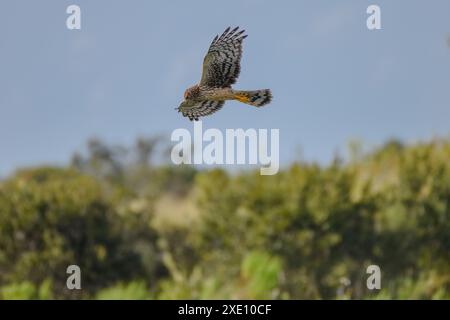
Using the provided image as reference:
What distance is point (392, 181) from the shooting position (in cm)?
2798

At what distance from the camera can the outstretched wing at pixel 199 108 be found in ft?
20.5

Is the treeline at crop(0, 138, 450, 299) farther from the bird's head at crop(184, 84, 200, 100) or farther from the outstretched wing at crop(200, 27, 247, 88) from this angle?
the bird's head at crop(184, 84, 200, 100)

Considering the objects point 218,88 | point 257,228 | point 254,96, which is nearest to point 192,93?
point 218,88

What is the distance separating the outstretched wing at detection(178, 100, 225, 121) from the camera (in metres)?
6.23

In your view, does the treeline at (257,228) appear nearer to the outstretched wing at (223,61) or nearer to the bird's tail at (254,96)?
the outstretched wing at (223,61)

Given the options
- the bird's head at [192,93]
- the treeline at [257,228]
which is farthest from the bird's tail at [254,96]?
the treeline at [257,228]

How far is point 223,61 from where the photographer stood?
691cm

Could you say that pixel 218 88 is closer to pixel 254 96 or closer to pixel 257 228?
pixel 254 96

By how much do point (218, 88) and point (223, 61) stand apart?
1.38ft

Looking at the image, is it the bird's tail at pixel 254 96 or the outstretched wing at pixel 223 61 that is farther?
the outstretched wing at pixel 223 61

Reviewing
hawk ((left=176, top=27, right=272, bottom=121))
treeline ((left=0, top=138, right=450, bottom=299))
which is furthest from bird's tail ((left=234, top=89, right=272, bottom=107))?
treeline ((left=0, top=138, right=450, bottom=299))

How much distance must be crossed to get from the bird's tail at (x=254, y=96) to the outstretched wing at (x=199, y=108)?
0.47 feet
